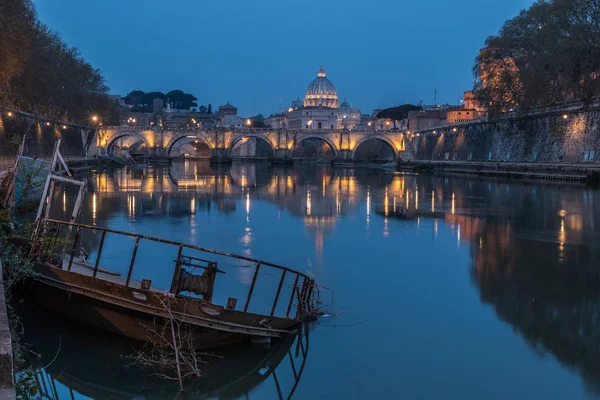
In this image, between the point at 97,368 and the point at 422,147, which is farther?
the point at 422,147

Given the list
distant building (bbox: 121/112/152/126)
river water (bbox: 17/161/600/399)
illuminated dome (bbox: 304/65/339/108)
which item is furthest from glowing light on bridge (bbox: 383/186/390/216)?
illuminated dome (bbox: 304/65/339/108)

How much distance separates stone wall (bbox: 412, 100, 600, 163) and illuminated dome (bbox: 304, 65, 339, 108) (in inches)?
3226

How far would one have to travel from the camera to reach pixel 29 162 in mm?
17328

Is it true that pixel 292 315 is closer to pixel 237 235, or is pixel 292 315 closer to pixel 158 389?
pixel 158 389

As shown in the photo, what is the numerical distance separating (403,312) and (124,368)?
447cm

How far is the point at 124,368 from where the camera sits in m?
7.61

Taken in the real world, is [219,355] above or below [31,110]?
below

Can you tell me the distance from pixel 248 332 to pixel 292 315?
1.70m

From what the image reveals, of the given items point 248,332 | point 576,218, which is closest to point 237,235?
point 248,332

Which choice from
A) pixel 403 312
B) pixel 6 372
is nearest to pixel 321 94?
pixel 403 312

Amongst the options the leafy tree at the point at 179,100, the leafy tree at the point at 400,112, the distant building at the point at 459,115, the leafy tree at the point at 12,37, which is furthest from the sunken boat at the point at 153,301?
the leafy tree at the point at 179,100

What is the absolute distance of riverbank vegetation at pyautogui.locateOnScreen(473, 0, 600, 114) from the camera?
35.2 meters

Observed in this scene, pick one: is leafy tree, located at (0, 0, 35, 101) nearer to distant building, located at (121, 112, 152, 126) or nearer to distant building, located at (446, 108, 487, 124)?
distant building, located at (446, 108, 487, 124)

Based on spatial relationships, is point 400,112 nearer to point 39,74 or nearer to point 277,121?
point 277,121
